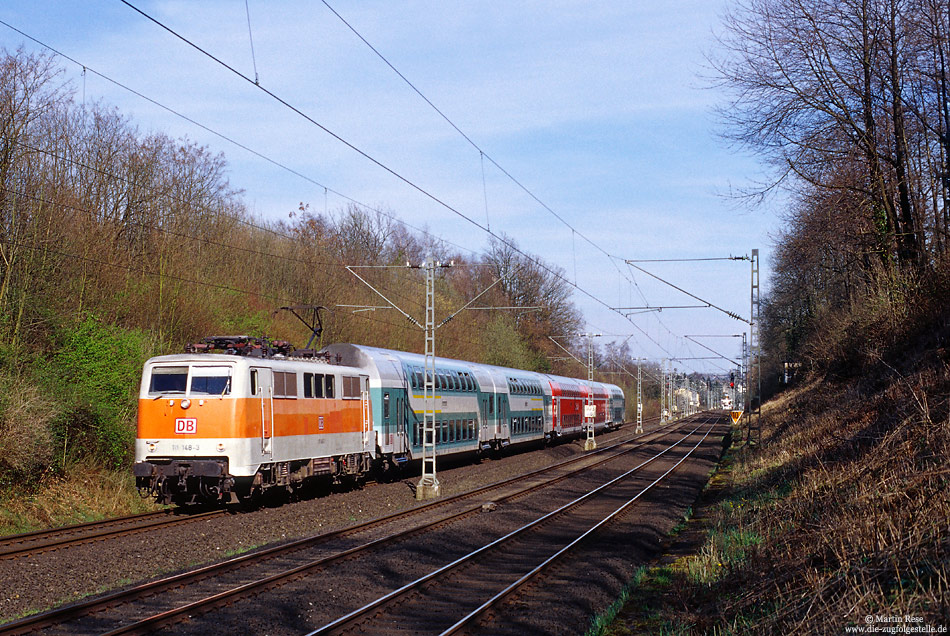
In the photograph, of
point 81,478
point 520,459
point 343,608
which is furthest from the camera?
point 520,459

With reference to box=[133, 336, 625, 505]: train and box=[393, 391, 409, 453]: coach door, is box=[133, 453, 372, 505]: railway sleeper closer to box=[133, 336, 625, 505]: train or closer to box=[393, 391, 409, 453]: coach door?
box=[133, 336, 625, 505]: train

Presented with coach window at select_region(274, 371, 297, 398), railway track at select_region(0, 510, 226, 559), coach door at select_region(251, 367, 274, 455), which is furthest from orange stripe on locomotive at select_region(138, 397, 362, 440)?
railway track at select_region(0, 510, 226, 559)

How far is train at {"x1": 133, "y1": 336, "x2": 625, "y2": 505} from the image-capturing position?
1767 centimetres

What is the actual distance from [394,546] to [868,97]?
15.5 metres

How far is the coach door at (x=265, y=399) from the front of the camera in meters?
18.3

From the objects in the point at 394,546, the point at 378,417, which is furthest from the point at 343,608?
the point at 378,417

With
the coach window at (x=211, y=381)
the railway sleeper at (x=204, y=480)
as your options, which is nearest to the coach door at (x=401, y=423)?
the railway sleeper at (x=204, y=480)

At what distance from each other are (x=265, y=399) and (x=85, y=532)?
14.3 ft

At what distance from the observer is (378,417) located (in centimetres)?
2542

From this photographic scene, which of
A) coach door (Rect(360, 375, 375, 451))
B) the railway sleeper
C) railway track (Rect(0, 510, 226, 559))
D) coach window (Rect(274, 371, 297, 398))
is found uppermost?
coach window (Rect(274, 371, 297, 398))

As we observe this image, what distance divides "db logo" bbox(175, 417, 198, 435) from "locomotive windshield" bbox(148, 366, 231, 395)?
0.55 metres

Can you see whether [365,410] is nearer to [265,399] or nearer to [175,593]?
[265,399]

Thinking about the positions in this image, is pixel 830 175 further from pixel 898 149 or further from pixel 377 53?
pixel 377 53

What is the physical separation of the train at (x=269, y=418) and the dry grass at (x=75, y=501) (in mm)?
931
